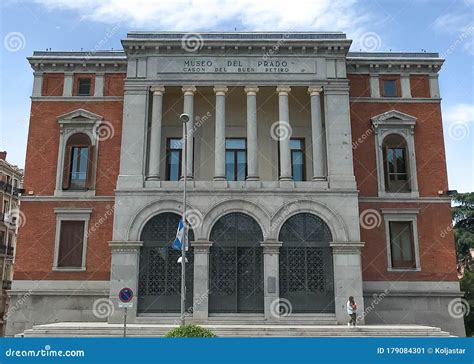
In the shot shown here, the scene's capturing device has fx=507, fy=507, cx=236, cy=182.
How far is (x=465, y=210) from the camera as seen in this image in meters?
46.1

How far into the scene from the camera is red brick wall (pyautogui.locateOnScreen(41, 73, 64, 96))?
29.8 meters

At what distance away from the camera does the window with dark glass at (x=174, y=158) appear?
1134 inches

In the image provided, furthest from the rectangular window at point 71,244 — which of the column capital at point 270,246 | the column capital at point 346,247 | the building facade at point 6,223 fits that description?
the building facade at point 6,223

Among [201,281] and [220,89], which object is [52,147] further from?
[201,281]

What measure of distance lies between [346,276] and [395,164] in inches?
311

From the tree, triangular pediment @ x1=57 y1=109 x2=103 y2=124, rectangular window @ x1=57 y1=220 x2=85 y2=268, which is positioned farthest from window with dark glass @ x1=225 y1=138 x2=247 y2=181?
the tree

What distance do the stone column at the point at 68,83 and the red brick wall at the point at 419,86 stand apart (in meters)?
20.2

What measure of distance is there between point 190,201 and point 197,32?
9779 mm

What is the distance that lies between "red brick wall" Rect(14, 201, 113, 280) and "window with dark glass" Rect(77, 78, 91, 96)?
664cm

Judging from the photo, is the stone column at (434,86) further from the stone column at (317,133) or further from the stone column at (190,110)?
the stone column at (190,110)

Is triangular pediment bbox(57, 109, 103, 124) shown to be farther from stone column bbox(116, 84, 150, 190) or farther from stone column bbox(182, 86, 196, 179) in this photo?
stone column bbox(182, 86, 196, 179)

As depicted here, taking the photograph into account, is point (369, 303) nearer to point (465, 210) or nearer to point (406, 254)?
point (406, 254)

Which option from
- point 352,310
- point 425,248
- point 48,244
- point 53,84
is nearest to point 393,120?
point 425,248

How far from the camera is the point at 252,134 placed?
2733 cm
